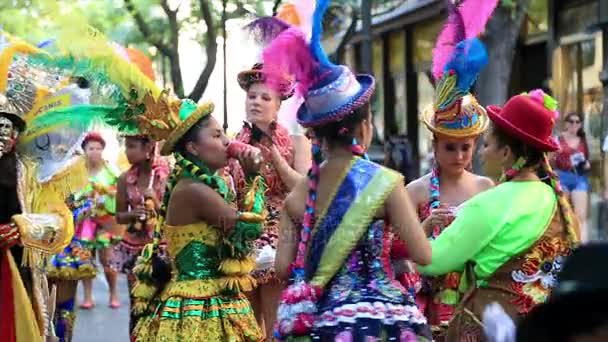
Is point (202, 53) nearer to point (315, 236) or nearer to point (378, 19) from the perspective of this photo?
point (378, 19)

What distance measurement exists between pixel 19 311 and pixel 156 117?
138 cm

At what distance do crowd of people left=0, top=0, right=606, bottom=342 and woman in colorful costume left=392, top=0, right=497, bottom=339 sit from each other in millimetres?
10

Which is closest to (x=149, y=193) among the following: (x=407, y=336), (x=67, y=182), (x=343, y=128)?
(x=67, y=182)

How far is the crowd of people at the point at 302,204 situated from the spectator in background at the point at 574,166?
4.93 m

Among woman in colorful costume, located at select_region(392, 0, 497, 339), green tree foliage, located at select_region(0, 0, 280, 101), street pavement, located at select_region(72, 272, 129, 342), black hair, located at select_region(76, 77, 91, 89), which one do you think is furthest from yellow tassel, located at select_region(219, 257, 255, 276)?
green tree foliage, located at select_region(0, 0, 280, 101)

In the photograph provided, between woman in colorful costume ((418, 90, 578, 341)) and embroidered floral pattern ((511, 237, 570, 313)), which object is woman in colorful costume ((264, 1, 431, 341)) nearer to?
woman in colorful costume ((418, 90, 578, 341))

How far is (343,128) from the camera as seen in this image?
4.27 meters

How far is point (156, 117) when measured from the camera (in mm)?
5422

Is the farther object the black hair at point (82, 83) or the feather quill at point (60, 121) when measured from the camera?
the black hair at point (82, 83)

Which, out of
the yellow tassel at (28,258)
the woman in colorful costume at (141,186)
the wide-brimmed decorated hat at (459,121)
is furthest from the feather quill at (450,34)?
the woman in colorful costume at (141,186)

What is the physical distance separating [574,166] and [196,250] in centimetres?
700

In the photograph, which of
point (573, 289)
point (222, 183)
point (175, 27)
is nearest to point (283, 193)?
point (222, 183)

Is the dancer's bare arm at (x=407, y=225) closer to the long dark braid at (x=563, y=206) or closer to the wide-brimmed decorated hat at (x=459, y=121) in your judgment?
the long dark braid at (x=563, y=206)

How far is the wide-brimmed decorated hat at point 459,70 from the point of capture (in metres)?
4.94
